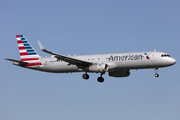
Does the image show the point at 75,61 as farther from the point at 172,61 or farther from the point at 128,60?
the point at 172,61

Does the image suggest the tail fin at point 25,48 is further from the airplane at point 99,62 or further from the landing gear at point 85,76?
the landing gear at point 85,76

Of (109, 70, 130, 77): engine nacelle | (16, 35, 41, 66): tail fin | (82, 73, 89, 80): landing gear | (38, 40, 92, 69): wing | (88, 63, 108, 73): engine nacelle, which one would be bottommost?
(82, 73, 89, 80): landing gear

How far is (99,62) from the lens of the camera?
184 ft

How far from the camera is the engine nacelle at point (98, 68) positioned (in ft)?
178

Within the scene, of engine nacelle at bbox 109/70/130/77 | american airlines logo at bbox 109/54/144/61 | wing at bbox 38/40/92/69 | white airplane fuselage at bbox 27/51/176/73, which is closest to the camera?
wing at bbox 38/40/92/69

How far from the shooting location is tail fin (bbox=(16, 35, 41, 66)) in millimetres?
61612

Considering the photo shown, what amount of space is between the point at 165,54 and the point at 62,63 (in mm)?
18782

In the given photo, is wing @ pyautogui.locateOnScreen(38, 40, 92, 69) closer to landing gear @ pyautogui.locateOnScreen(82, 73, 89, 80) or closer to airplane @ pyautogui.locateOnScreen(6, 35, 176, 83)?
airplane @ pyautogui.locateOnScreen(6, 35, 176, 83)

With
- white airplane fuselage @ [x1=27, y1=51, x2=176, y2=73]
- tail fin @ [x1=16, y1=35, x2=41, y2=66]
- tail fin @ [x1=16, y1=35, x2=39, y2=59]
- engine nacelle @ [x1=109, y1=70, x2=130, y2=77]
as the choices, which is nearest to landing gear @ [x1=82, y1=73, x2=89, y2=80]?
white airplane fuselage @ [x1=27, y1=51, x2=176, y2=73]

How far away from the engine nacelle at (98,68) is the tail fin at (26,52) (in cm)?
1137

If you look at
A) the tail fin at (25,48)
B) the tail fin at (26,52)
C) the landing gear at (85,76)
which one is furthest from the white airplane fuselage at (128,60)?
the tail fin at (25,48)

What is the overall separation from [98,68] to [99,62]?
70.2 inches

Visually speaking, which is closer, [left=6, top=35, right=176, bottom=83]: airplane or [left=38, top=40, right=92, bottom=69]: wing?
[left=38, top=40, right=92, bottom=69]: wing

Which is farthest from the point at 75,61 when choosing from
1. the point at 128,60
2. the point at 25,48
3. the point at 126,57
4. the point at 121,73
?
the point at 25,48
